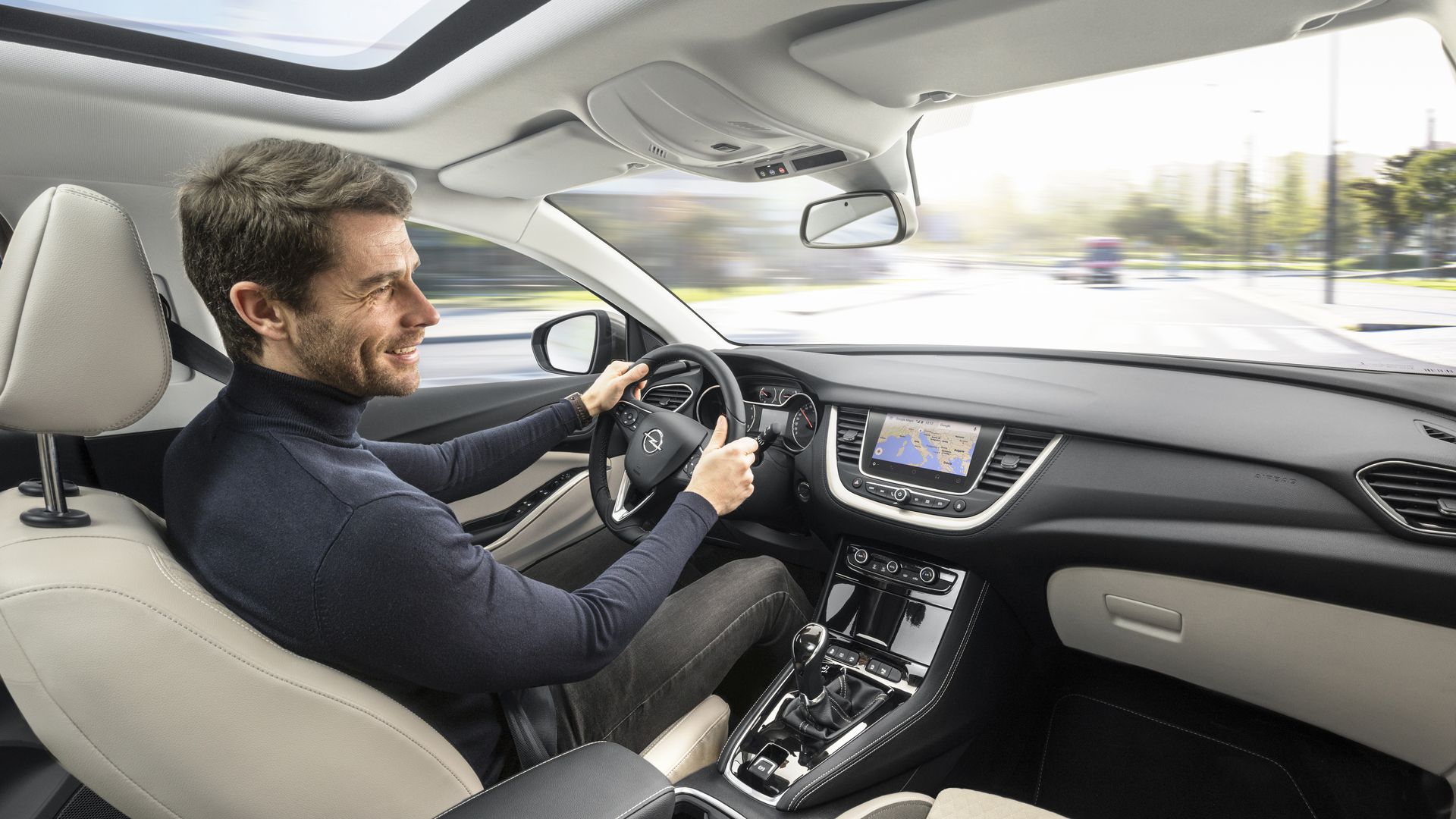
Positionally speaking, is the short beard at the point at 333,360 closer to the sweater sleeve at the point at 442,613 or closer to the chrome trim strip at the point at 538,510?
the sweater sleeve at the point at 442,613

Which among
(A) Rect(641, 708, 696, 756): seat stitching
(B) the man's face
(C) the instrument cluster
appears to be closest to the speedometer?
(C) the instrument cluster

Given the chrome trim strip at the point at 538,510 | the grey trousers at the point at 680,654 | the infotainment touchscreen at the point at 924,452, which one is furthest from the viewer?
the chrome trim strip at the point at 538,510

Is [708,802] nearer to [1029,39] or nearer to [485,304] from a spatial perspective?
[1029,39]

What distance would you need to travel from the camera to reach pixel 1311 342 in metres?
2.02

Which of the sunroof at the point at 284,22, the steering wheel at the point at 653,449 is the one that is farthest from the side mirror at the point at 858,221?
the sunroof at the point at 284,22

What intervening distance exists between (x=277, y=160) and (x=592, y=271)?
5.25 feet

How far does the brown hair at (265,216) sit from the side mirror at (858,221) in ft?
5.04

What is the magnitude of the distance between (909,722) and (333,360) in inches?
59.2

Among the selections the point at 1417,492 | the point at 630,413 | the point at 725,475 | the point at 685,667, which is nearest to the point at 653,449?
the point at 630,413

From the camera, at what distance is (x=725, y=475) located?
66.6 inches

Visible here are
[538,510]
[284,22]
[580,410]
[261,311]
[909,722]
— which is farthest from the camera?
[538,510]

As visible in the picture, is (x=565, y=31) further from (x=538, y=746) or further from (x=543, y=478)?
(x=543, y=478)

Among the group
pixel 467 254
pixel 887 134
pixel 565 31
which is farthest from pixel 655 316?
pixel 565 31

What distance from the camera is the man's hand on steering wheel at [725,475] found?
1.66 m
